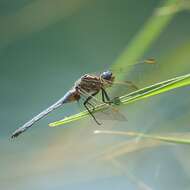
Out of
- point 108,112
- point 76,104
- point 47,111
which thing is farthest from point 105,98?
point 76,104

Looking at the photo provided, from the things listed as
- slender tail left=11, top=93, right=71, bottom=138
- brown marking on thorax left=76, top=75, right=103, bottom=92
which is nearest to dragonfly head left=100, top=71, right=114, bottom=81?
brown marking on thorax left=76, top=75, right=103, bottom=92

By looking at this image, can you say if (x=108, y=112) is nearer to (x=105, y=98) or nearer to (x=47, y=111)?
(x=105, y=98)

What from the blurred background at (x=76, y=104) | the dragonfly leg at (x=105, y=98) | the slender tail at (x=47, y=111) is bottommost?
the blurred background at (x=76, y=104)

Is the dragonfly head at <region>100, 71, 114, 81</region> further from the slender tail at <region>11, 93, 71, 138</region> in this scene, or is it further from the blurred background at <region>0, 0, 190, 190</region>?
the slender tail at <region>11, 93, 71, 138</region>

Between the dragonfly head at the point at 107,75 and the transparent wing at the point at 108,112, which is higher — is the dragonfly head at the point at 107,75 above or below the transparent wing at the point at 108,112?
above

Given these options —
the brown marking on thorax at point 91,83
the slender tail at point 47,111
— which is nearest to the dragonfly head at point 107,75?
the brown marking on thorax at point 91,83

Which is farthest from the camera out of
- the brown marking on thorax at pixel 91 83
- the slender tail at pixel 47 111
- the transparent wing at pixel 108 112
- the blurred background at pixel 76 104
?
the blurred background at pixel 76 104

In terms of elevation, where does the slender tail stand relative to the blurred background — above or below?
above

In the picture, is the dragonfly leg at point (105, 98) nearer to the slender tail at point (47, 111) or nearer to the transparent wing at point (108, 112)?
the transparent wing at point (108, 112)

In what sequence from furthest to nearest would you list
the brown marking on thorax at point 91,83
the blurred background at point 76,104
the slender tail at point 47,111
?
the blurred background at point 76,104, the slender tail at point 47,111, the brown marking on thorax at point 91,83

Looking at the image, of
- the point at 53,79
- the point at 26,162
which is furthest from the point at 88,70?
the point at 26,162
